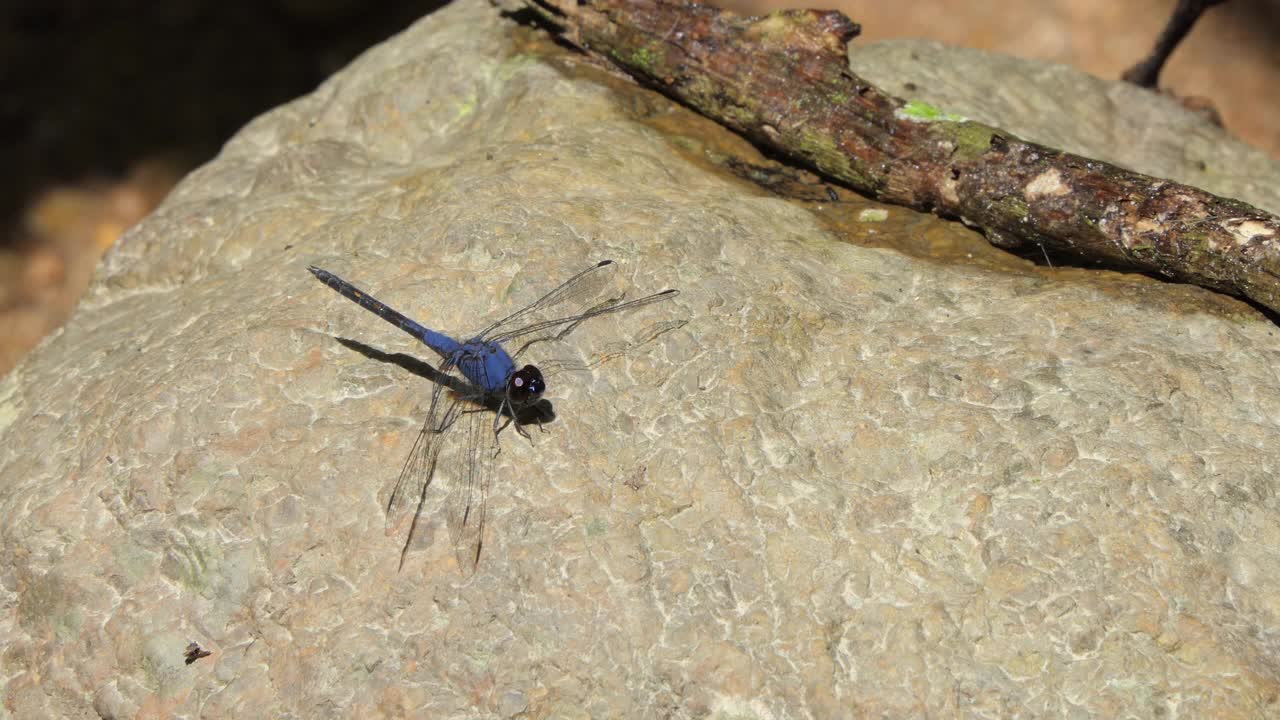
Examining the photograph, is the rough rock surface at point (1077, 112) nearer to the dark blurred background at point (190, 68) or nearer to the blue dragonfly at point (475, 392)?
the blue dragonfly at point (475, 392)

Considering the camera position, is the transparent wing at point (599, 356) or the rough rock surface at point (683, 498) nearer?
the rough rock surface at point (683, 498)

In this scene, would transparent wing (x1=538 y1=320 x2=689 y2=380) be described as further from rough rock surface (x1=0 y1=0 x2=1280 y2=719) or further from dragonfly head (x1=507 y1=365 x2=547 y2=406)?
dragonfly head (x1=507 y1=365 x2=547 y2=406)

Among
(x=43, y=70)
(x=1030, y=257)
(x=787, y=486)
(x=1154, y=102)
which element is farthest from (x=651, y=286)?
(x=43, y=70)

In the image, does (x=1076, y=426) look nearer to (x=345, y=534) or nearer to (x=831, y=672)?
(x=831, y=672)

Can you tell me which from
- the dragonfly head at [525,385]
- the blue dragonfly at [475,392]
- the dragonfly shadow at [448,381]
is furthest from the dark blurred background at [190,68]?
the dragonfly head at [525,385]

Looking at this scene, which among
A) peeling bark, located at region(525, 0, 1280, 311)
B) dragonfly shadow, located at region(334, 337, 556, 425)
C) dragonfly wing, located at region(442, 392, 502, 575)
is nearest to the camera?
dragonfly wing, located at region(442, 392, 502, 575)

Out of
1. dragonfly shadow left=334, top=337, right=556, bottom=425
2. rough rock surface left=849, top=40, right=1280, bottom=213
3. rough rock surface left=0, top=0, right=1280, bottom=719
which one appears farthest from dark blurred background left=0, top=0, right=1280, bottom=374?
dragonfly shadow left=334, top=337, right=556, bottom=425
